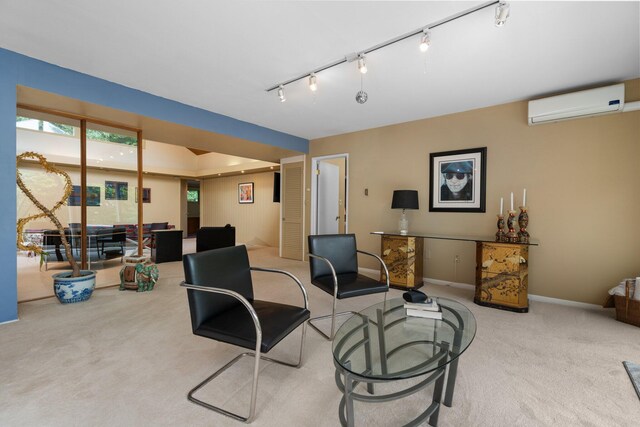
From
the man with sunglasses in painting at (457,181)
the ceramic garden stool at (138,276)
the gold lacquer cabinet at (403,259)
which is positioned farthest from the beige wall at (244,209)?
the man with sunglasses in painting at (457,181)

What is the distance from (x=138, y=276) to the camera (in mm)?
3680

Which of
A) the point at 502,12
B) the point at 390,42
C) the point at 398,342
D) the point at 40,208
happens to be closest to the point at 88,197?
the point at 40,208

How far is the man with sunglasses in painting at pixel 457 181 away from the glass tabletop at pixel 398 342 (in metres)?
2.41

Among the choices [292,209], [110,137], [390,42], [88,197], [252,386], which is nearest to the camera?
[252,386]

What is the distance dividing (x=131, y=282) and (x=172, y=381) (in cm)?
253

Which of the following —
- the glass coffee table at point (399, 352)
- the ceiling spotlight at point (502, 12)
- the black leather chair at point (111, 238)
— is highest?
the ceiling spotlight at point (502, 12)

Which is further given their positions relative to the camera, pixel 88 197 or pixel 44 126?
pixel 88 197

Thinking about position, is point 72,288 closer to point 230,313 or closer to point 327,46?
point 230,313

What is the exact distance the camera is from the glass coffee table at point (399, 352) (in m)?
1.24

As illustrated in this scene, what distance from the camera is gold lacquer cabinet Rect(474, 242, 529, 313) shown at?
10.0 ft

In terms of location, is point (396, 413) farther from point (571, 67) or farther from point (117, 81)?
point (117, 81)

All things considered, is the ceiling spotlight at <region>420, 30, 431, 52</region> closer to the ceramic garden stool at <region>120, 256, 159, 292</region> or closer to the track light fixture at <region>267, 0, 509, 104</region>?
→ the track light fixture at <region>267, 0, 509, 104</region>

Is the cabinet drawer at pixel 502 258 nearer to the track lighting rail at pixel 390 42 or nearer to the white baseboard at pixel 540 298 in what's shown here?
the white baseboard at pixel 540 298

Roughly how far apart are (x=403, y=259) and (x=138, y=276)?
3625 millimetres
